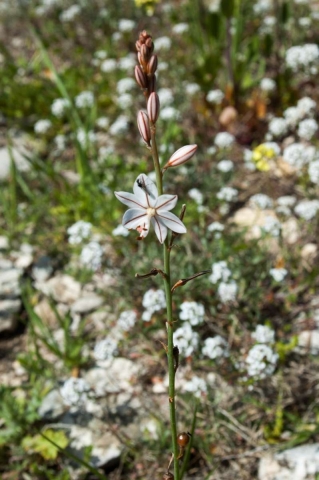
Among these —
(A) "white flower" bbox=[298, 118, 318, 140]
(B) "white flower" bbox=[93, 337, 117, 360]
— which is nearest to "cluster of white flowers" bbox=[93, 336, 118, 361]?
(B) "white flower" bbox=[93, 337, 117, 360]

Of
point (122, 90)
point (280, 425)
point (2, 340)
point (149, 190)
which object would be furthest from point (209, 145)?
point (149, 190)

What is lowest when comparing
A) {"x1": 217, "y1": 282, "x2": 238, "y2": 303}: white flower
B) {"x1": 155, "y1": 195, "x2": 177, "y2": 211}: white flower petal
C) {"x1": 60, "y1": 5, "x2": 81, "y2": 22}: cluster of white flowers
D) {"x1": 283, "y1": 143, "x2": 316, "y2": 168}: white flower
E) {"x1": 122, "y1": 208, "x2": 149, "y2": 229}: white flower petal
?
{"x1": 155, "y1": 195, "x2": 177, "y2": 211}: white flower petal

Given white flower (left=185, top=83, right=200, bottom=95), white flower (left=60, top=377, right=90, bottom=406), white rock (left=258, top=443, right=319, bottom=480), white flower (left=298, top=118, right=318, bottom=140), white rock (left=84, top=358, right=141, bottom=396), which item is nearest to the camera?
white rock (left=258, top=443, right=319, bottom=480)

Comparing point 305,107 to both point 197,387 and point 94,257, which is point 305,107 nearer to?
point 94,257

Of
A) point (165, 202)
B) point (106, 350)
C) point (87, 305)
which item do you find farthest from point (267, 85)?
point (165, 202)

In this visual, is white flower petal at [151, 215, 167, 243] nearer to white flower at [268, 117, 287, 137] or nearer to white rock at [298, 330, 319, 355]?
white rock at [298, 330, 319, 355]

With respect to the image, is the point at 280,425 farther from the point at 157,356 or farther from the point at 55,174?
the point at 55,174

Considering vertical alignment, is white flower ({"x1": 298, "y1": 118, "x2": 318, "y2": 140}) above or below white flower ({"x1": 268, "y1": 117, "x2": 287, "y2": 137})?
below
